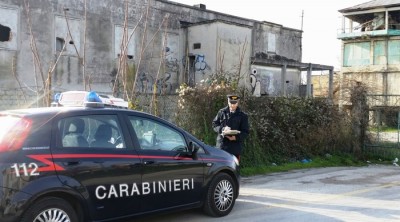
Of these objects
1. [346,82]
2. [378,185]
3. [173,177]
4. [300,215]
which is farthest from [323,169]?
[173,177]

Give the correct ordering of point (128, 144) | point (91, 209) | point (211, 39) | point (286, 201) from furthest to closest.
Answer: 1. point (211, 39)
2. point (286, 201)
3. point (128, 144)
4. point (91, 209)

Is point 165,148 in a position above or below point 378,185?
above

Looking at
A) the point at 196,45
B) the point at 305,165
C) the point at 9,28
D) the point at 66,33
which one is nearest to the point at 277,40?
the point at 196,45

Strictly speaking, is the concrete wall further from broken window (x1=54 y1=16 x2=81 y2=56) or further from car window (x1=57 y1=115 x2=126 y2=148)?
car window (x1=57 y1=115 x2=126 y2=148)

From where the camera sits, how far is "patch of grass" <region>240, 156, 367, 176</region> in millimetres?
11281

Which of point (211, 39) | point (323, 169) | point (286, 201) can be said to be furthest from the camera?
point (211, 39)

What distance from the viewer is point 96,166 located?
17.1 feet

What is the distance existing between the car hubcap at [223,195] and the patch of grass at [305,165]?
3987 millimetres

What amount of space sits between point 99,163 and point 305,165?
28.4 ft

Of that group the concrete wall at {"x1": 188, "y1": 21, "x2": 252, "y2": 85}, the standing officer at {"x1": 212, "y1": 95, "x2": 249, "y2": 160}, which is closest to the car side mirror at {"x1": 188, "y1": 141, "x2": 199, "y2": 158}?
the standing officer at {"x1": 212, "y1": 95, "x2": 249, "y2": 160}

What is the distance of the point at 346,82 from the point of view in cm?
1480

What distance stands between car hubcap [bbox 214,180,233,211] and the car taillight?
10.1 ft

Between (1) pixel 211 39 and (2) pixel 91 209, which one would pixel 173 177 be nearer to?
(2) pixel 91 209

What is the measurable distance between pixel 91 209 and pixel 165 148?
144 centimetres
